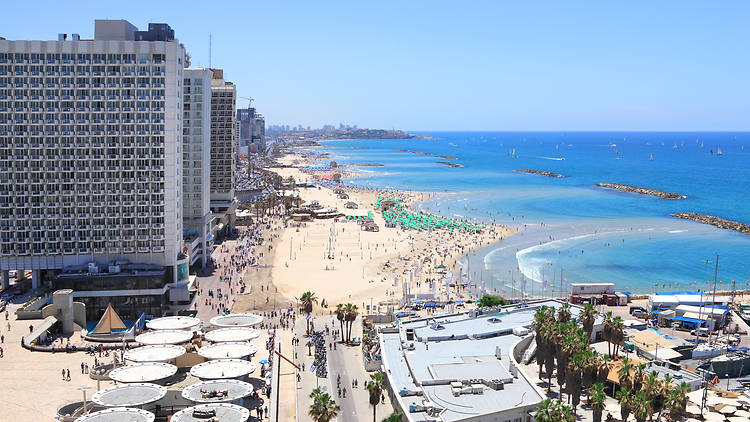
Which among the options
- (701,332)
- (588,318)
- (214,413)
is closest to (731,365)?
(701,332)

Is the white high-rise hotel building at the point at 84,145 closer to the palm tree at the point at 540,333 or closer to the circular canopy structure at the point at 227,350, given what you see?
the circular canopy structure at the point at 227,350

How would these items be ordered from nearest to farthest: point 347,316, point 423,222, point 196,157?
1. point 347,316
2. point 196,157
3. point 423,222

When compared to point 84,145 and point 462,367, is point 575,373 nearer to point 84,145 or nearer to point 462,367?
point 462,367

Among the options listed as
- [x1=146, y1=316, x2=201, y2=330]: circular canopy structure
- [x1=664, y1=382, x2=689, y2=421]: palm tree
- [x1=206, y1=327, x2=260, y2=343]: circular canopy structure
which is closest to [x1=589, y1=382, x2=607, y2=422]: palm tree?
[x1=664, y1=382, x2=689, y2=421]: palm tree

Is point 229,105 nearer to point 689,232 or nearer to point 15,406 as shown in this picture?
point 15,406

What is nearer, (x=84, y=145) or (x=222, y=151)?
(x=84, y=145)

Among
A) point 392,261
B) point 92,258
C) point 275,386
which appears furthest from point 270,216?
point 275,386
